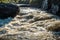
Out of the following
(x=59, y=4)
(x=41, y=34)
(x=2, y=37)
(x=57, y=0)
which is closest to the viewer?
(x=2, y=37)

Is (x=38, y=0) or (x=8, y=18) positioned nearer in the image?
(x=8, y=18)

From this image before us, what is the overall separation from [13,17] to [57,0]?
845 centimetres

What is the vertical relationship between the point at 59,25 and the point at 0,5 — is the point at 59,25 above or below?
below

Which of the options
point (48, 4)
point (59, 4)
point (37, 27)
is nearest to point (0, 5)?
point (37, 27)

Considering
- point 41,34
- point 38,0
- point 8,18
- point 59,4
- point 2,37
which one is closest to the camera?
point 2,37

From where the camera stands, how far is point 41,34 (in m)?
12.4

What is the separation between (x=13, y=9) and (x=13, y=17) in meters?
0.88

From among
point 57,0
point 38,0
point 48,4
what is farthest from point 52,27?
point 38,0

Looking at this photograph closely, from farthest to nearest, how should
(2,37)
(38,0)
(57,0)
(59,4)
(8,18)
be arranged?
(38,0) < (57,0) < (59,4) < (8,18) < (2,37)

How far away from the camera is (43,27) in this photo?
1480 centimetres

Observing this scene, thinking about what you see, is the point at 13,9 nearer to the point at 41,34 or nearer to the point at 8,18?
the point at 8,18

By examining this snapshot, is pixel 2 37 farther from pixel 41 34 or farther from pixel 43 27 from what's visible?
pixel 43 27

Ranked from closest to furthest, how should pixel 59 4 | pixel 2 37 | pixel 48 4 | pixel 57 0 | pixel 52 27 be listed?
1. pixel 2 37
2. pixel 52 27
3. pixel 59 4
4. pixel 57 0
5. pixel 48 4

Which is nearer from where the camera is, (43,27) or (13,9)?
(43,27)
